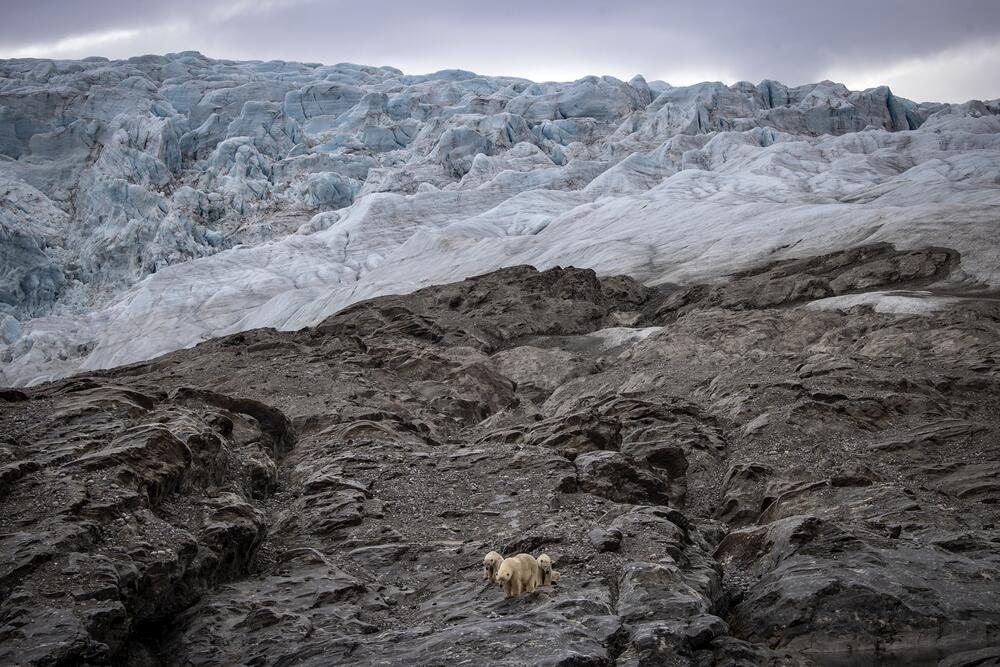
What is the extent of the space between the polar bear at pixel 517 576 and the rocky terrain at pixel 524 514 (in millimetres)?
254

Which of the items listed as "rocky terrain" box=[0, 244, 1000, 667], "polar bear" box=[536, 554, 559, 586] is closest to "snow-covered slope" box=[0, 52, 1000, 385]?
"rocky terrain" box=[0, 244, 1000, 667]

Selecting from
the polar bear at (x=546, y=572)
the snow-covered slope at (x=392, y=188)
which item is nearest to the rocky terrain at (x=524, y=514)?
the polar bear at (x=546, y=572)

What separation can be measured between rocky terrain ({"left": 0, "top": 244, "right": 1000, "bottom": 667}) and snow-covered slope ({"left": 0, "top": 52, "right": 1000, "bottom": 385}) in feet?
72.9

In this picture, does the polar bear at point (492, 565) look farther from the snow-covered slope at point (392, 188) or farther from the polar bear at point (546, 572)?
the snow-covered slope at point (392, 188)

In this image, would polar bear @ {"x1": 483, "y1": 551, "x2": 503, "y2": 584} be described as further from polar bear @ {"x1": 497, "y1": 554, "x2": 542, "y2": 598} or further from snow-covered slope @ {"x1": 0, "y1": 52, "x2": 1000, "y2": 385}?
snow-covered slope @ {"x1": 0, "y1": 52, "x2": 1000, "y2": 385}

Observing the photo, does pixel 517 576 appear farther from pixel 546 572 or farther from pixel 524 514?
pixel 524 514

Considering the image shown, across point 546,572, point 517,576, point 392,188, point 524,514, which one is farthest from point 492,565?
point 392,188

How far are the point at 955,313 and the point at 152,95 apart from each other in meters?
126

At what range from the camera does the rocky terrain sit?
34.2 ft

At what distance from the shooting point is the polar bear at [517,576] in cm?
1163

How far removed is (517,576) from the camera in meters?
11.6

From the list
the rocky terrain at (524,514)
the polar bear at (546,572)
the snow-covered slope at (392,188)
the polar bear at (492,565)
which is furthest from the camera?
the snow-covered slope at (392,188)

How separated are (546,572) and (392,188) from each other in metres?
99.8

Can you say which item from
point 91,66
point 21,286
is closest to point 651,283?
point 21,286
